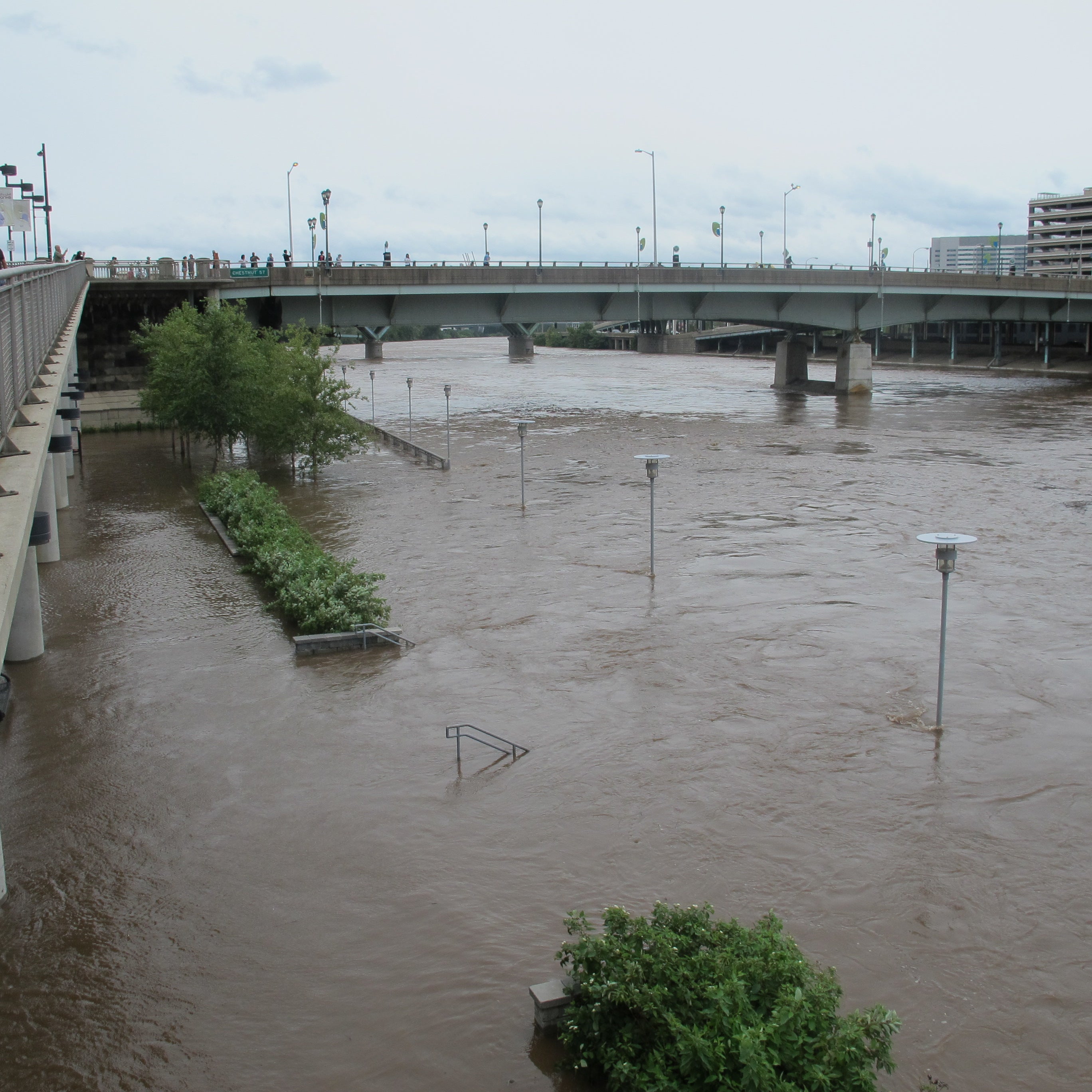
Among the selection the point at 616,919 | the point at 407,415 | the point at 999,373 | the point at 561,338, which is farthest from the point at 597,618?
the point at 561,338

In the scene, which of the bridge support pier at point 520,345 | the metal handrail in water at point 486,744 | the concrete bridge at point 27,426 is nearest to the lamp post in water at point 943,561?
the metal handrail in water at point 486,744

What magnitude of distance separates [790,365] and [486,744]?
6367 cm

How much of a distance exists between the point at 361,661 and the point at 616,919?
30.1 feet

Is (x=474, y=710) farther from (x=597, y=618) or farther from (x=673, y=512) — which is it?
(x=673, y=512)

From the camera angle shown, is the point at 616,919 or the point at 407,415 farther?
the point at 407,415

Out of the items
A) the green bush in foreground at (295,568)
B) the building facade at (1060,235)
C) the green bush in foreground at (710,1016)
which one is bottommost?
the green bush in foreground at (710,1016)

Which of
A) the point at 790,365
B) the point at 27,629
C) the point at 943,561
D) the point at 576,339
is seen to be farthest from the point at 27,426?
the point at 576,339

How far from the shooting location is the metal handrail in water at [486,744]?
12633 millimetres

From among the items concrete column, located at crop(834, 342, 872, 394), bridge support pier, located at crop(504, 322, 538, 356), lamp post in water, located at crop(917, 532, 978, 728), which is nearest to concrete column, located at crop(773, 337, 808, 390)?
concrete column, located at crop(834, 342, 872, 394)

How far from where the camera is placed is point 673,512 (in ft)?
96.3

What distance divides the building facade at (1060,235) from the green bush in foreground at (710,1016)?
154139mm

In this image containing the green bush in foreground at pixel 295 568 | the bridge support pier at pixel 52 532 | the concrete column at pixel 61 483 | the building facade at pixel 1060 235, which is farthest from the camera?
the building facade at pixel 1060 235

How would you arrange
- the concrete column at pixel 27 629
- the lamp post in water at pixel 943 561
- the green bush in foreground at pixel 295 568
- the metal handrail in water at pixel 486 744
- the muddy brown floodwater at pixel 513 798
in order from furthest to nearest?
the green bush in foreground at pixel 295 568
the concrete column at pixel 27 629
the lamp post in water at pixel 943 561
the metal handrail in water at pixel 486 744
the muddy brown floodwater at pixel 513 798

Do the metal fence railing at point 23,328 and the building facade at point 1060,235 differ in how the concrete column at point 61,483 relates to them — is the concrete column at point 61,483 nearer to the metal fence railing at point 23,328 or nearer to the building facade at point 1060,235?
the metal fence railing at point 23,328
